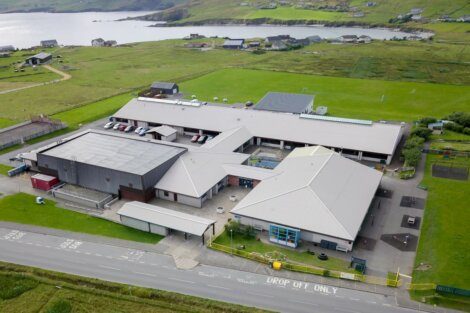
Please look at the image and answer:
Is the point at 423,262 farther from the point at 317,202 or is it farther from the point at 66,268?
the point at 66,268

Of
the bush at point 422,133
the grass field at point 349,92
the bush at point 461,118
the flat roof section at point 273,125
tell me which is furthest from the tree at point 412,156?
the grass field at point 349,92

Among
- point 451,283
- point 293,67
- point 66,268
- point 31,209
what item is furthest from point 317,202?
point 293,67

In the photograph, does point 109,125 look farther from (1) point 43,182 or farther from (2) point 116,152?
(1) point 43,182

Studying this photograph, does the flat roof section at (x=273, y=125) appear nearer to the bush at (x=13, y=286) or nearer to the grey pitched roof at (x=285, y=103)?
the grey pitched roof at (x=285, y=103)

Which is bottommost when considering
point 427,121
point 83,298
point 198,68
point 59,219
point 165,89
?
point 83,298

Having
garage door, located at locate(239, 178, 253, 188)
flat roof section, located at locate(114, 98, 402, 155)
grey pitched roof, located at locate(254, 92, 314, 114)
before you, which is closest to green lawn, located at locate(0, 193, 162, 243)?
garage door, located at locate(239, 178, 253, 188)

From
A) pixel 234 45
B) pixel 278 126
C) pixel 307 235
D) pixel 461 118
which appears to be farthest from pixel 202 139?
pixel 234 45
